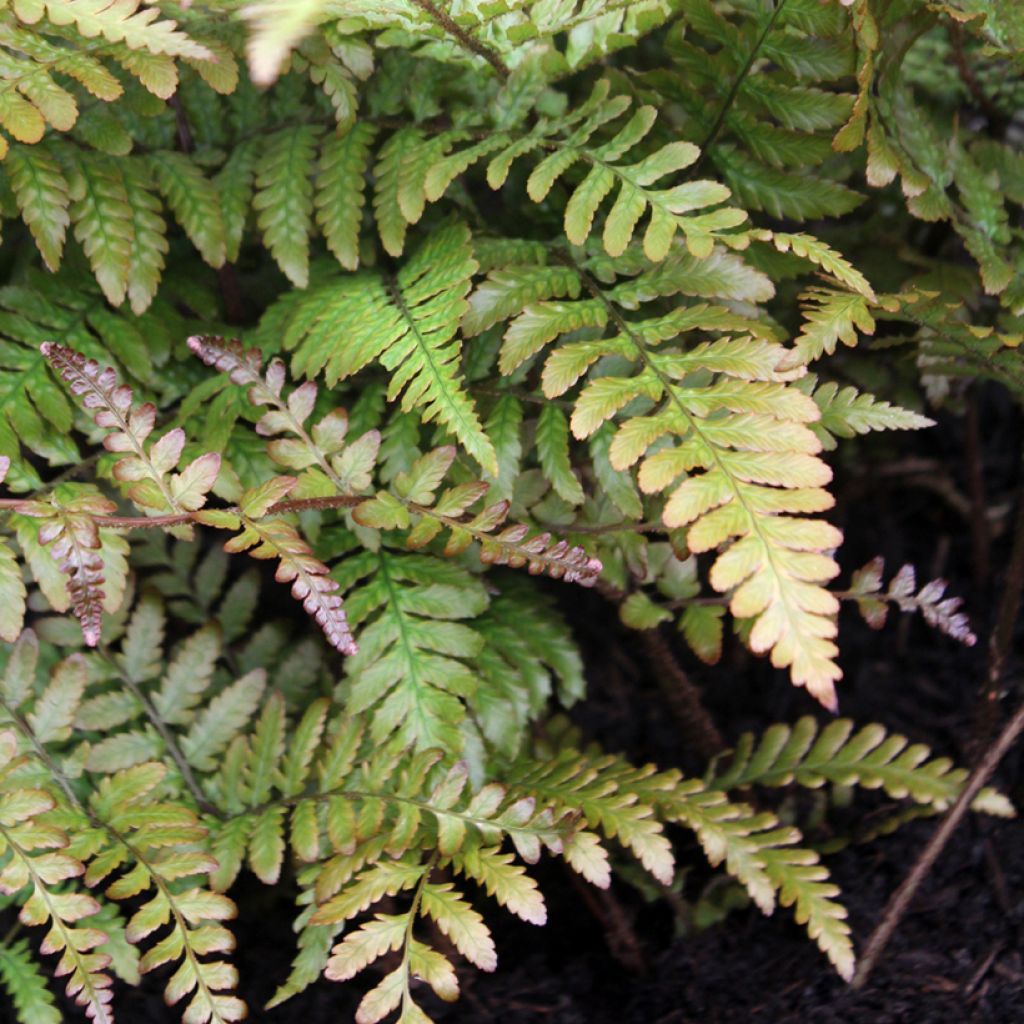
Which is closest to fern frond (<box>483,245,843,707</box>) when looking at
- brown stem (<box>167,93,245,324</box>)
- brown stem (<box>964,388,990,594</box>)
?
brown stem (<box>167,93,245,324</box>)

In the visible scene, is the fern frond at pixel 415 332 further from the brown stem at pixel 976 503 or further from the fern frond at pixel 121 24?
the brown stem at pixel 976 503

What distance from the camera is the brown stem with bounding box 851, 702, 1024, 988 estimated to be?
150 cm

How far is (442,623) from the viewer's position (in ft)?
4.79

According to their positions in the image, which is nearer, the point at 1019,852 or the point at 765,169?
the point at 765,169

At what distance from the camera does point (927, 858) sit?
1513 mm

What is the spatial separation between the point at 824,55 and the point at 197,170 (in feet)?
2.77

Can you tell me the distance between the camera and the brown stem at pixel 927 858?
1.50 metres

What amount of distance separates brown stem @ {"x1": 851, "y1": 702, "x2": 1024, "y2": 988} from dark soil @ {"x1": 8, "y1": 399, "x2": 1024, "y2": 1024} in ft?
0.16

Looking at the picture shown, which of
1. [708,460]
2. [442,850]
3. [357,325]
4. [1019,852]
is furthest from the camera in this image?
[1019,852]

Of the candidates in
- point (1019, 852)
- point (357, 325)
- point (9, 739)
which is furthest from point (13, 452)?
point (1019, 852)

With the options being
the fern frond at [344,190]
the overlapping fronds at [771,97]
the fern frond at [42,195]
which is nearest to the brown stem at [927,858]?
the overlapping fronds at [771,97]

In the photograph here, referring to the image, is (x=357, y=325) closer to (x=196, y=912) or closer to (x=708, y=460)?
(x=708, y=460)

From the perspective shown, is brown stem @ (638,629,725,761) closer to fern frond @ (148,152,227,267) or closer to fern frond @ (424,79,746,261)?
fern frond @ (424,79,746,261)

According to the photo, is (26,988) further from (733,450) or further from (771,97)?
(771,97)
